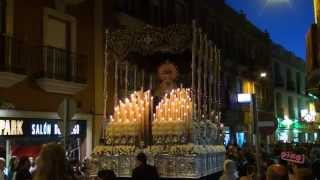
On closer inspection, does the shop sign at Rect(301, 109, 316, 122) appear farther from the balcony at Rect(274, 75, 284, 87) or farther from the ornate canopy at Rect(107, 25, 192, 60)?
the ornate canopy at Rect(107, 25, 192, 60)

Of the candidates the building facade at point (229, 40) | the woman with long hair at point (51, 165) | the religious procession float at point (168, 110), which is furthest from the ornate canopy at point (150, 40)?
the woman with long hair at point (51, 165)

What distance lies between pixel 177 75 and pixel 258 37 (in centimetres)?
3281

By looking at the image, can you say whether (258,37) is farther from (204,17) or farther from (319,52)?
(319,52)

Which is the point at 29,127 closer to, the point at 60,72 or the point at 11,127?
the point at 11,127

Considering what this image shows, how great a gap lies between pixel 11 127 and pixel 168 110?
238 inches

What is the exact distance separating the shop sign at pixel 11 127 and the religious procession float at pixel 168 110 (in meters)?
4.01

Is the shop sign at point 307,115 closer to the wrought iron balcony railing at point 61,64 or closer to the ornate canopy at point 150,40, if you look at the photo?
the wrought iron balcony railing at point 61,64

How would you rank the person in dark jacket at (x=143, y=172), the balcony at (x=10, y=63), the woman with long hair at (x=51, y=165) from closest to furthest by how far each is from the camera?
the woman with long hair at (x=51, y=165), the person in dark jacket at (x=143, y=172), the balcony at (x=10, y=63)

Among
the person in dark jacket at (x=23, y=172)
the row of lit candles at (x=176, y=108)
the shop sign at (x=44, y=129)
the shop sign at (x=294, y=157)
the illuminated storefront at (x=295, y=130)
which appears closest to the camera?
the shop sign at (x=294, y=157)

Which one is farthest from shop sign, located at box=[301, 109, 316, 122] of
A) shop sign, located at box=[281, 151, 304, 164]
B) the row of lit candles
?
shop sign, located at box=[281, 151, 304, 164]

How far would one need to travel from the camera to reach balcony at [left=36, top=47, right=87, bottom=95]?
1781 centimetres

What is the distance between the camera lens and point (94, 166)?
42.4 feet

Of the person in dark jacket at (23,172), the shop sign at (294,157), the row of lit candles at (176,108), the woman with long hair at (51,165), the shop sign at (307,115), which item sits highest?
the shop sign at (307,115)

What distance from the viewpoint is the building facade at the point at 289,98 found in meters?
49.8
